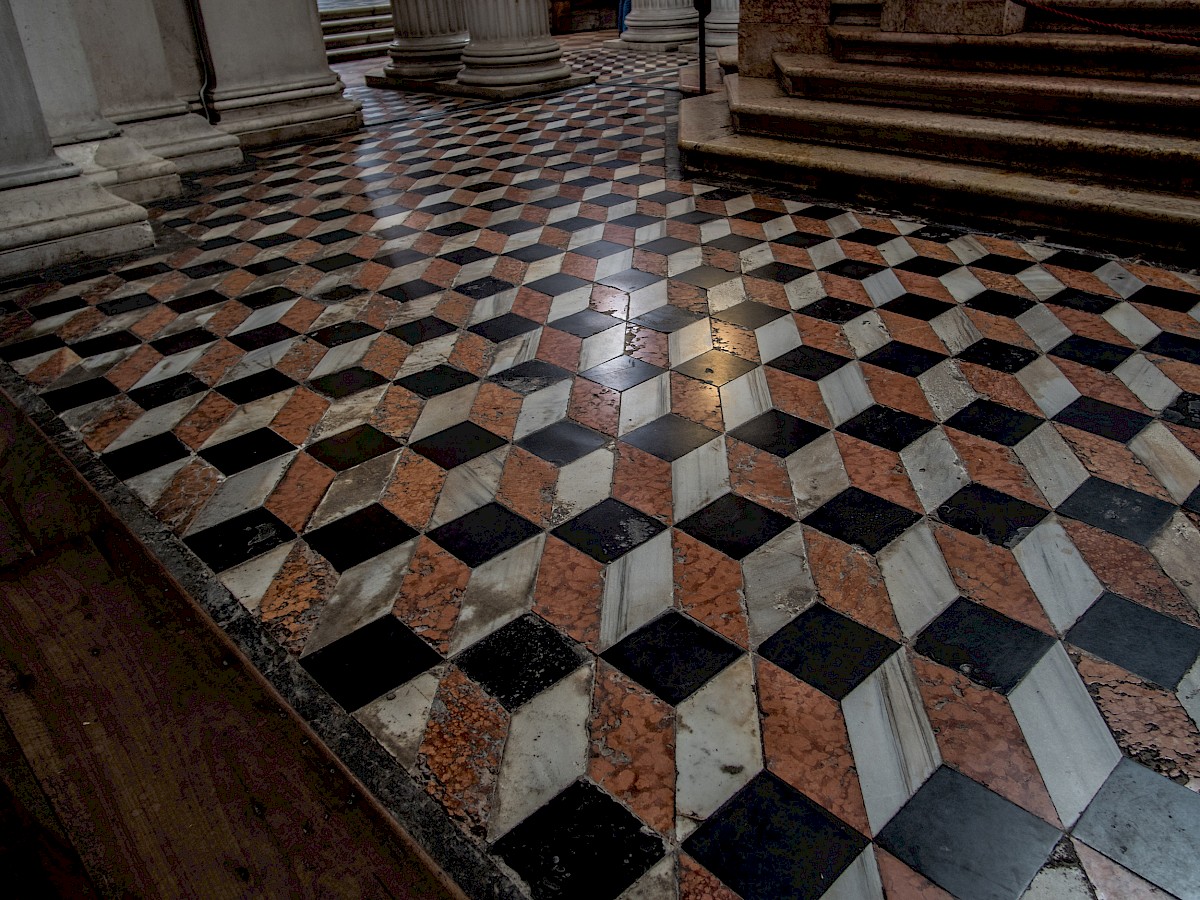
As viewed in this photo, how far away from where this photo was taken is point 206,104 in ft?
18.6

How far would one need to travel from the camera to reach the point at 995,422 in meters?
2.25

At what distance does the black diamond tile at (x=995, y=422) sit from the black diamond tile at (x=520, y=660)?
1307 millimetres

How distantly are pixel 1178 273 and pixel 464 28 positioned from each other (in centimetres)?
735

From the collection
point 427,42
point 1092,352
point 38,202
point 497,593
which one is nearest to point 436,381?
point 497,593

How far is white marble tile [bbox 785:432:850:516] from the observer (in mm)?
1986

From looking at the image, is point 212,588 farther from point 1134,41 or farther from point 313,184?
point 1134,41

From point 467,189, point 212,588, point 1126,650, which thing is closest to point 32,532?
point 212,588

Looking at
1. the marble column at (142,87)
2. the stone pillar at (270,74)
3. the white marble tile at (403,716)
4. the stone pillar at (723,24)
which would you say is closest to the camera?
the white marble tile at (403,716)

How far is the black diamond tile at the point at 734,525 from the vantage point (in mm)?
1838

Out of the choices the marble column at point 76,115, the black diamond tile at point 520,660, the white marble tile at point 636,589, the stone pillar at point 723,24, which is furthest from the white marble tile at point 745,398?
the stone pillar at point 723,24

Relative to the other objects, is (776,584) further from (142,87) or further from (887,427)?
(142,87)

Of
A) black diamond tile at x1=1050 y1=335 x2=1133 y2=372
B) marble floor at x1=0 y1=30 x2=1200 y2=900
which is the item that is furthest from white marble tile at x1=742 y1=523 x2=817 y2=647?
black diamond tile at x1=1050 y1=335 x2=1133 y2=372

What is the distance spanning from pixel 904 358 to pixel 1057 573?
3.37 ft

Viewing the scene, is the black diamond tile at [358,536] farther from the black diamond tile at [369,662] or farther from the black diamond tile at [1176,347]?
the black diamond tile at [1176,347]
